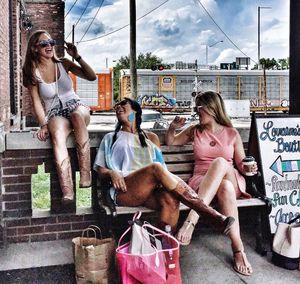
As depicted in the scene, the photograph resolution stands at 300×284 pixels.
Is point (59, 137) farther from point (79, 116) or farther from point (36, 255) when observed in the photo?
point (36, 255)

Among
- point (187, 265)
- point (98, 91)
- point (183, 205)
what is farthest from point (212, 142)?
point (98, 91)

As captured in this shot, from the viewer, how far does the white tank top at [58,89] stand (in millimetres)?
4250

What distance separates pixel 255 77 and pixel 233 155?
31.3 m

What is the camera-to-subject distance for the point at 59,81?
4336 mm

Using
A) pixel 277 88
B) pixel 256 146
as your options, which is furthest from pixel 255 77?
pixel 256 146

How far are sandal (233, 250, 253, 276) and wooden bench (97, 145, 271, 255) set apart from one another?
412 millimetres

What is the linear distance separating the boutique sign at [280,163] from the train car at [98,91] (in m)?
29.9

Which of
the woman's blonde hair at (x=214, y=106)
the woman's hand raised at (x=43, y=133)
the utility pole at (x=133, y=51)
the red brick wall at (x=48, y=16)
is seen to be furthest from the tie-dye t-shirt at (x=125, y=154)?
the red brick wall at (x=48, y=16)

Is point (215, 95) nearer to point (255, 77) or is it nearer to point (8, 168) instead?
point (8, 168)

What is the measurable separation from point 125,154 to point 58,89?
0.91 m

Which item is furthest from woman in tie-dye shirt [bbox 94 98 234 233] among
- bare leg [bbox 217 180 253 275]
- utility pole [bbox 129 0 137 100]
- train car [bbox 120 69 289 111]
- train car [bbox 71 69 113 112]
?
train car [bbox 71 69 113 112]

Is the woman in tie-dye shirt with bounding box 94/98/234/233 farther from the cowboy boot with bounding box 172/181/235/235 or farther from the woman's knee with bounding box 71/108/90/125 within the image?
the woman's knee with bounding box 71/108/90/125

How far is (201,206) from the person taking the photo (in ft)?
12.0

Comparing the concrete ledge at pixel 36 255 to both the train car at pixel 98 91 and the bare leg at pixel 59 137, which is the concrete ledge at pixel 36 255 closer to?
the bare leg at pixel 59 137
